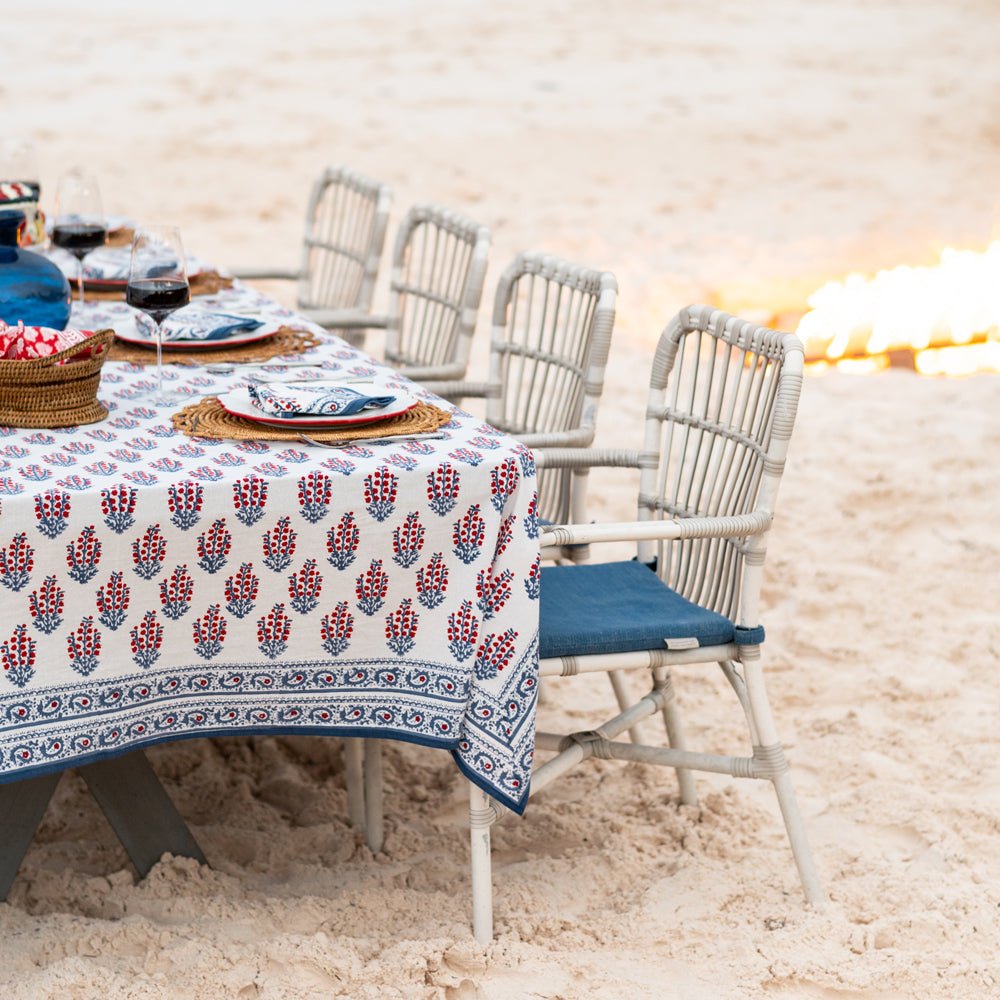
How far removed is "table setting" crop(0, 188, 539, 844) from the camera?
1816 millimetres

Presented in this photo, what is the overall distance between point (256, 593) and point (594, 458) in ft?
2.60

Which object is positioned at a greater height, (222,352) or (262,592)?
(222,352)

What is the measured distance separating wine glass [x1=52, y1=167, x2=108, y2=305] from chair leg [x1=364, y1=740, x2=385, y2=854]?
109cm

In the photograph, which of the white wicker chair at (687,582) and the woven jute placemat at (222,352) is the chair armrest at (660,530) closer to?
the white wicker chair at (687,582)

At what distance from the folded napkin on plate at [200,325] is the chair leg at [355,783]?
0.72 m

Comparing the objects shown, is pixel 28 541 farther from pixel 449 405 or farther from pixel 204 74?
pixel 204 74

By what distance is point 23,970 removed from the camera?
6.62 ft

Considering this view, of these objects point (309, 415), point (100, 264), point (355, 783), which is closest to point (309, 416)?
point (309, 415)

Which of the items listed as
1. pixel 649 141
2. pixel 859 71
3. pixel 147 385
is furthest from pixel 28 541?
pixel 859 71

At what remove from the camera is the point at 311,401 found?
6.60ft

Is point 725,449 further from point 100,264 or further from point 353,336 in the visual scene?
point 353,336

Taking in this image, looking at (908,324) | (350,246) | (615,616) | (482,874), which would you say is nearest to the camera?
(482,874)

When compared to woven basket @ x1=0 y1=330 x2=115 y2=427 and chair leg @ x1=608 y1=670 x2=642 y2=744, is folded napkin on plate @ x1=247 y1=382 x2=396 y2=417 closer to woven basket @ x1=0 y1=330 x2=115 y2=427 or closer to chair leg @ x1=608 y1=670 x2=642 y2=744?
woven basket @ x1=0 y1=330 x2=115 y2=427

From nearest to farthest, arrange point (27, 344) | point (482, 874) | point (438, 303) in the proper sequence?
point (27, 344) < point (482, 874) < point (438, 303)
